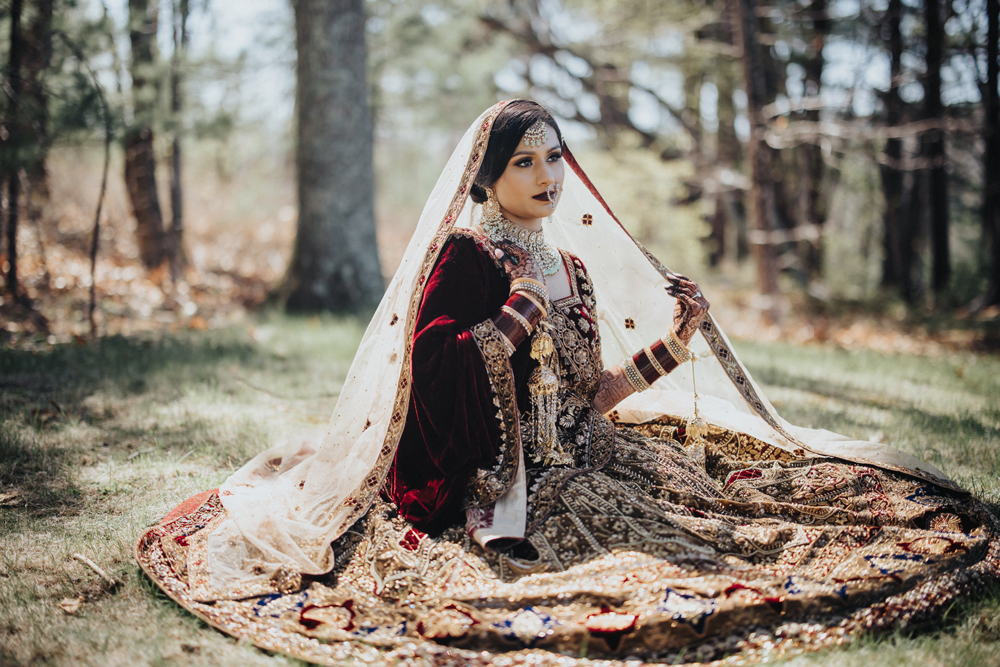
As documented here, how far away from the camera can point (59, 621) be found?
205 centimetres

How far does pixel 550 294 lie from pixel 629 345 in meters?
0.68

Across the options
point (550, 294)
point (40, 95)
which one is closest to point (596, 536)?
point (550, 294)

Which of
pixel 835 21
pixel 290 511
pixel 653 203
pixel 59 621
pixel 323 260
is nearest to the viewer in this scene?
pixel 59 621

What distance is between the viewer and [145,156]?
9781mm

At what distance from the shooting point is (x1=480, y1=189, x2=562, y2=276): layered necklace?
263 cm

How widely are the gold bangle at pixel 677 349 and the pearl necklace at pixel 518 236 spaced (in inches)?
21.7

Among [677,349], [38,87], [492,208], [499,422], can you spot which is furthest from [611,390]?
[38,87]

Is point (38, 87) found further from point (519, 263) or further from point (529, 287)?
point (529, 287)

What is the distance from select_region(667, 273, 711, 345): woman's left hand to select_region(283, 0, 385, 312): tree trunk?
5.66 metres

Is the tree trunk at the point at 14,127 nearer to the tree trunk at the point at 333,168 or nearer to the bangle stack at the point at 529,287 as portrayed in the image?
the tree trunk at the point at 333,168

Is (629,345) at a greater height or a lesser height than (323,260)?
lesser

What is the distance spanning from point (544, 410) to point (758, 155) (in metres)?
8.15

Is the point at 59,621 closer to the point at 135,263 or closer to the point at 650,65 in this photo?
the point at 135,263

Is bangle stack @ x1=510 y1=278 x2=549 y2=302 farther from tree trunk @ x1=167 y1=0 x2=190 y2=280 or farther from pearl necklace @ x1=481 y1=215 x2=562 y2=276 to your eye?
tree trunk @ x1=167 y1=0 x2=190 y2=280
